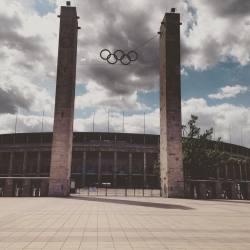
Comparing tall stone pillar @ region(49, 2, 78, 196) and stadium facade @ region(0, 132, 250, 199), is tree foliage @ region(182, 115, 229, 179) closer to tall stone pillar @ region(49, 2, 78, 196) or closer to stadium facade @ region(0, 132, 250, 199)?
tall stone pillar @ region(49, 2, 78, 196)

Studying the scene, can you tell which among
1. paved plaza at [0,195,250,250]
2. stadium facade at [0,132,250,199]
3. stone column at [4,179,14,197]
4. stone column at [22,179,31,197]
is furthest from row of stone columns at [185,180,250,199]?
stadium facade at [0,132,250,199]

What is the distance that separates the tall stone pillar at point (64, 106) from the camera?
2362cm

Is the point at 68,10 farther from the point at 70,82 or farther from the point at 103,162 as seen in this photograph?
the point at 103,162

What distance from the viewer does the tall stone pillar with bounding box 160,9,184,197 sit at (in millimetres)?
24266

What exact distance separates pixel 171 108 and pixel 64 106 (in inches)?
340

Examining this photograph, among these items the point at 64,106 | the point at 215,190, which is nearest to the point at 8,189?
the point at 64,106

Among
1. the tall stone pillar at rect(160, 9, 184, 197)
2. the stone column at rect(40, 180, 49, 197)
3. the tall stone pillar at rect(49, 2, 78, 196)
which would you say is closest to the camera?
the stone column at rect(40, 180, 49, 197)

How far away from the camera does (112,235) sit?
7469 mm

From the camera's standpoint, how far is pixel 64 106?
80.4ft

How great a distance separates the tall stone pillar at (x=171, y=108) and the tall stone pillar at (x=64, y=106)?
759 centimetres

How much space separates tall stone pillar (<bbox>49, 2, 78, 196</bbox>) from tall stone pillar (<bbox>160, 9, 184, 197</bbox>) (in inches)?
299

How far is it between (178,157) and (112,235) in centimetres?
1768

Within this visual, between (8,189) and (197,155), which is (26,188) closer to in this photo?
(8,189)

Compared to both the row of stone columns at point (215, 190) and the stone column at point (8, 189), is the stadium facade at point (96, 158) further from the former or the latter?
the stone column at point (8, 189)
